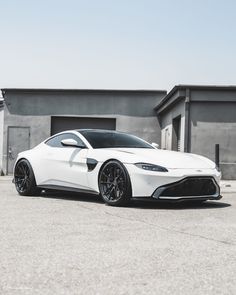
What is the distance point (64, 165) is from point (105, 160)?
1124mm

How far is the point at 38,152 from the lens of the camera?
970 cm

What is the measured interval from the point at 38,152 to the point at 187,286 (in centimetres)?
661

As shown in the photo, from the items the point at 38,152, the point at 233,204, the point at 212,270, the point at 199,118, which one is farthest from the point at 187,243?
the point at 199,118

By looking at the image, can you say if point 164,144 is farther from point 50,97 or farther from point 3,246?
point 3,246

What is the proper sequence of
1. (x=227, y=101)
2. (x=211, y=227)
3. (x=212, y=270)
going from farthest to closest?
(x=227, y=101), (x=211, y=227), (x=212, y=270)

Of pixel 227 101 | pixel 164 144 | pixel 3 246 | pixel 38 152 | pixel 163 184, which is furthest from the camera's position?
pixel 164 144

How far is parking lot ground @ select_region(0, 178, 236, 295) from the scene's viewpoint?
342 centimetres

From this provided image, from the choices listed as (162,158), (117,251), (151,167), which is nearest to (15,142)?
(162,158)

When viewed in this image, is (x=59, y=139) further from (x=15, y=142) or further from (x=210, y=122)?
(x=15, y=142)

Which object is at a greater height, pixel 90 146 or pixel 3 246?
pixel 90 146

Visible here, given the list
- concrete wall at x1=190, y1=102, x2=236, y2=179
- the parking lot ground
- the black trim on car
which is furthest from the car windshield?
concrete wall at x1=190, y1=102, x2=236, y2=179

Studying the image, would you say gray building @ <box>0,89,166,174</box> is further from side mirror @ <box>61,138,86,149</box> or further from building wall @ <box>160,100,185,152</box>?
side mirror @ <box>61,138,86,149</box>

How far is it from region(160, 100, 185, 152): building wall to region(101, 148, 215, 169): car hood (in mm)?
10174

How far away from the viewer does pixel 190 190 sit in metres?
7.68
